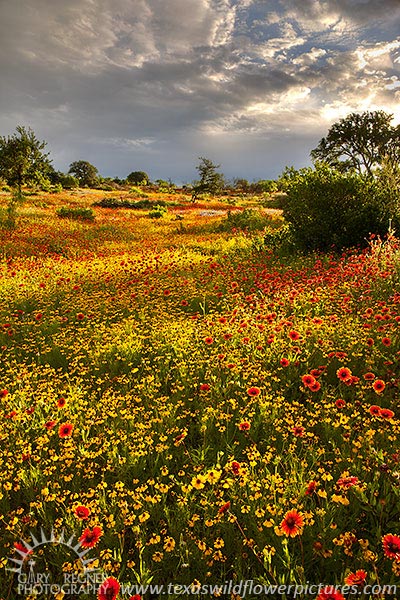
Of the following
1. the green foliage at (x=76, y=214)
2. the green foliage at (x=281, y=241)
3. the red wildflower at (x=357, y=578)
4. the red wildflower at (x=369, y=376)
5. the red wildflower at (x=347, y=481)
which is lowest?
the red wildflower at (x=357, y=578)

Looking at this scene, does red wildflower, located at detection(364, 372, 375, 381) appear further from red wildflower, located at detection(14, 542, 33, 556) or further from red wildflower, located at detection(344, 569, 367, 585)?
red wildflower, located at detection(14, 542, 33, 556)

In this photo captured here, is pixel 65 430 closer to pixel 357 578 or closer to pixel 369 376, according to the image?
pixel 357 578

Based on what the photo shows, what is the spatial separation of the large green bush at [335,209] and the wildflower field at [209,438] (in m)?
2.80

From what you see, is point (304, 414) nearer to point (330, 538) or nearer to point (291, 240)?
point (330, 538)

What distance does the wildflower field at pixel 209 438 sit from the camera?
214 centimetres

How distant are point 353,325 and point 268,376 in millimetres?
1515

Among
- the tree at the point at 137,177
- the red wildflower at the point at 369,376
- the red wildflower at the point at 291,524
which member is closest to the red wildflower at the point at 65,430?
the red wildflower at the point at 291,524

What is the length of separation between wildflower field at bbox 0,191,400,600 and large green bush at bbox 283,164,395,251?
2804 millimetres

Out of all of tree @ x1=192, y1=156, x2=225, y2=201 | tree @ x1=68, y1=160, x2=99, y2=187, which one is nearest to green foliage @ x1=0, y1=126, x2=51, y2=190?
tree @ x1=192, y1=156, x2=225, y2=201

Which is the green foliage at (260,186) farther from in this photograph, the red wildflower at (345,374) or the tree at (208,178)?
the red wildflower at (345,374)

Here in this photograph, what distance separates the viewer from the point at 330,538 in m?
2.16

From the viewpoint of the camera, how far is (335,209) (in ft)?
31.7

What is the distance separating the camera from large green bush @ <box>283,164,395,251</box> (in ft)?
30.6

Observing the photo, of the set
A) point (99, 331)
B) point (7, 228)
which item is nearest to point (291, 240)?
point (99, 331)
